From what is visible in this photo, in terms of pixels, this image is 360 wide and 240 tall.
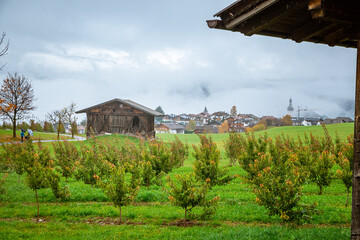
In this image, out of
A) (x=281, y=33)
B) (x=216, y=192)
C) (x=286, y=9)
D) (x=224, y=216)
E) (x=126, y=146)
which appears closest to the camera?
(x=286, y=9)

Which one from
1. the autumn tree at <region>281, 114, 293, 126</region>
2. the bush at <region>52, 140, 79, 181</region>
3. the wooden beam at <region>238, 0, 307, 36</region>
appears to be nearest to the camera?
the wooden beam at <region>238, 0, 307, 36</region>

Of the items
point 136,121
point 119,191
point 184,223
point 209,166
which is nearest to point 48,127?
point 136,121

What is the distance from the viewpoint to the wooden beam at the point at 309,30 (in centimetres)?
614

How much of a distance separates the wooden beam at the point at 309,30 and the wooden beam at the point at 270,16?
1021 millimetres

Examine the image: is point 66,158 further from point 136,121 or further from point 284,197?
point 136,121

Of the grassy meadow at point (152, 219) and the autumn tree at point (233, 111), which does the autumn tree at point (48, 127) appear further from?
the autumn tree at point (233, 111)

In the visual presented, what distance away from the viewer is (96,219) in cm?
1039

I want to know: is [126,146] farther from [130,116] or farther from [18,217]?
[130,116]

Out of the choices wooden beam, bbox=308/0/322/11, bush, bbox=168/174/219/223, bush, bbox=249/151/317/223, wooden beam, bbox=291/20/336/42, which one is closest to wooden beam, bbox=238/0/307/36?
wooden beam, bbox=308/0/322/11

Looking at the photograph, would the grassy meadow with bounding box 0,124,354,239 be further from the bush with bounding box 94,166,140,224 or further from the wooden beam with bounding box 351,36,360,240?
the wooden beam with bounding box 351,36,360,240

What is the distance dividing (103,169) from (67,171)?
4.13 metres

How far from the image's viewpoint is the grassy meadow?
8109mm

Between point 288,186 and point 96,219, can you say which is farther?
point 96,219

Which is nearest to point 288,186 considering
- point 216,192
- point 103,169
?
point 216,192
